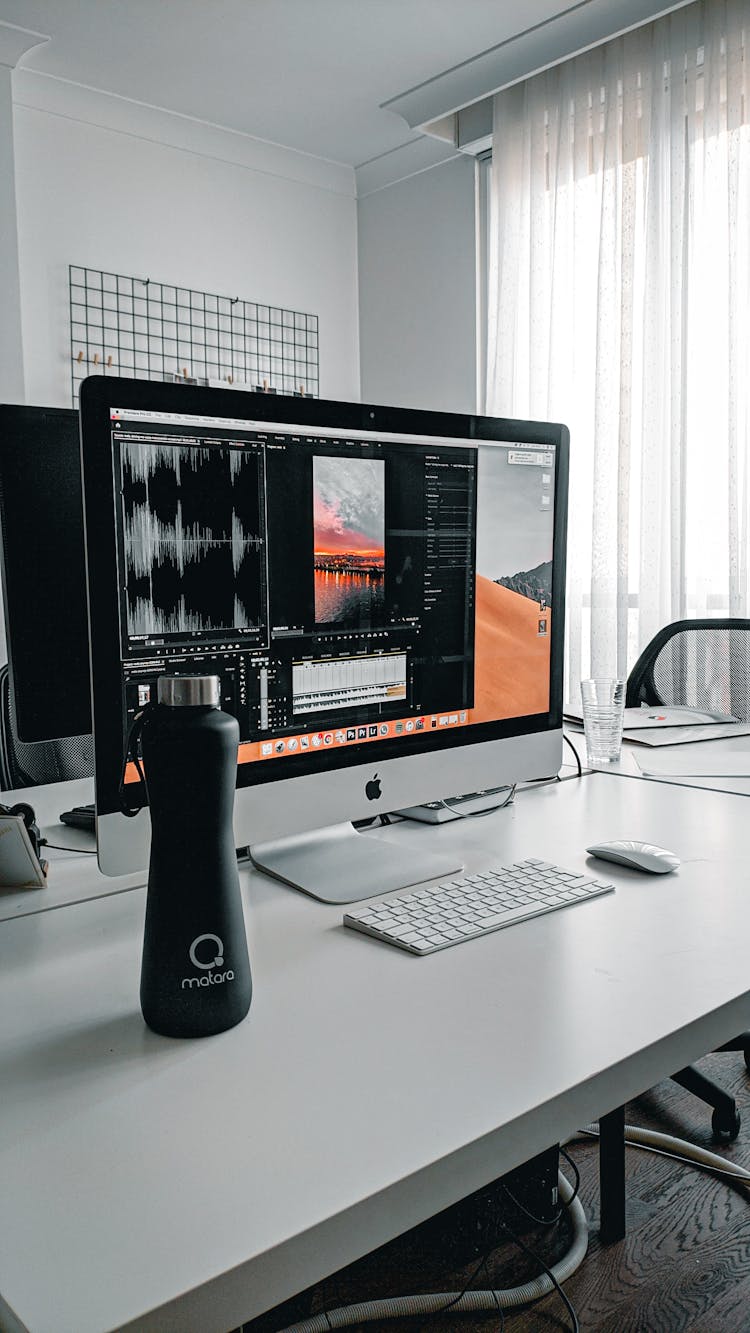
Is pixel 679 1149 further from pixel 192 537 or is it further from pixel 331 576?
pixel 192 537

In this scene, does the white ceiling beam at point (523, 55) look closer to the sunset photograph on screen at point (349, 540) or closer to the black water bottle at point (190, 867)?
the sunset photograph on screen at point (349, 540)

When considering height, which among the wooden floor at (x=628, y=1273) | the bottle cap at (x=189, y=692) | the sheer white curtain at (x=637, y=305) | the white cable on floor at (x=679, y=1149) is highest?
the sheer white curtain at (x=637, y=305)

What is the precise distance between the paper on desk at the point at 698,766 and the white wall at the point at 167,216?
2619 millimetres

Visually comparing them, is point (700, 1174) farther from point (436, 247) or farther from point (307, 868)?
point (436, 247)

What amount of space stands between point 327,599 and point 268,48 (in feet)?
9.62

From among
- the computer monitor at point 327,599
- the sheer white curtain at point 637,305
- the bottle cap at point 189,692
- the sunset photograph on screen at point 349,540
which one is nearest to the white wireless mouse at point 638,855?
the computer monitor at point 327,599

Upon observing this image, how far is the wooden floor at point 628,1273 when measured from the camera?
1247mm

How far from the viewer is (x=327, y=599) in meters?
1.00

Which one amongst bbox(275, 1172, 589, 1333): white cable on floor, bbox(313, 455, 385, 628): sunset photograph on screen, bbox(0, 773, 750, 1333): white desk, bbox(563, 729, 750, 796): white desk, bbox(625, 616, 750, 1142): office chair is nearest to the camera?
bbox(0, 773, 750, 1333): white desk

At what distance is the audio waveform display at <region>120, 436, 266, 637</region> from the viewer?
856 mm

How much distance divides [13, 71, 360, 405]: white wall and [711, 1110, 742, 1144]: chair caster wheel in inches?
118

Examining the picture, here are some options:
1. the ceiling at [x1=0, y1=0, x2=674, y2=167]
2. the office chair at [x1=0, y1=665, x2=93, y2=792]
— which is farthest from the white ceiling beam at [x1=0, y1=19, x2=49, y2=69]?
the office chair at [x1=0, y1=665, x2=93, y2=792]

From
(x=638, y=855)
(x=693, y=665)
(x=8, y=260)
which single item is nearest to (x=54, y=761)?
(x=638, y=855)

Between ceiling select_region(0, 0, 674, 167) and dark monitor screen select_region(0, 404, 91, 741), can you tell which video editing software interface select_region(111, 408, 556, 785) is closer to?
dark monitor screen select_region(0, 404, 91, 741)
